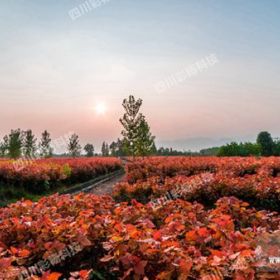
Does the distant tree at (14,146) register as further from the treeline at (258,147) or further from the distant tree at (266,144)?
the distant tree at (266,144)

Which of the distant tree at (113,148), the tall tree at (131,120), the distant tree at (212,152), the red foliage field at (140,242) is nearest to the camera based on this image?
the red foliage field at (140,242)

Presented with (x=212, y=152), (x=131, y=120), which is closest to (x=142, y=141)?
(x=131, y=120)

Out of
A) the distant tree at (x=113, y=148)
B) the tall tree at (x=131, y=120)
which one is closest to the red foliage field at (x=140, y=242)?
the tall tree at (x=131, y=120)

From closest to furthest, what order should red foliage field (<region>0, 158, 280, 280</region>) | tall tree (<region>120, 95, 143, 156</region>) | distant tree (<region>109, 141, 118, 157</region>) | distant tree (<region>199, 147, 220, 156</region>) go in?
red foliage field (<region>0, 158, 280, 280</region>) < tall tree (<region>120, 95, 143, 156</region>) < distant tree (<region>199, 147, 220, 156</region>) < distant tree (<region>109, 141, 118, 157</region>)

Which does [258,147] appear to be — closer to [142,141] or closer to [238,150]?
[238,150]

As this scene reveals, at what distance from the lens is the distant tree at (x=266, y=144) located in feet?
148

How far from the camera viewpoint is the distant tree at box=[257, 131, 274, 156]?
148ft

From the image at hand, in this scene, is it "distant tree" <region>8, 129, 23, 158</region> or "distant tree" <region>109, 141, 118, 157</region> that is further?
"distant tree" <region>109, 141, 118, 157</region>

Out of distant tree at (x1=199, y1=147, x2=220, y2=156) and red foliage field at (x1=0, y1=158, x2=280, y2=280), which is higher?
distant tree at (x1=199, y1=147, x2=220, y2=156)

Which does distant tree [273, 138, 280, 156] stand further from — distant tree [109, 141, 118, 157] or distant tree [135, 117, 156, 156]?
distant tree [109, 141, 118, 157]

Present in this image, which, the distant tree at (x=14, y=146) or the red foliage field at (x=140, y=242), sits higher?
the distant tree at (x=14, y=146)

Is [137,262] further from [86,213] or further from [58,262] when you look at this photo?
[86,213]

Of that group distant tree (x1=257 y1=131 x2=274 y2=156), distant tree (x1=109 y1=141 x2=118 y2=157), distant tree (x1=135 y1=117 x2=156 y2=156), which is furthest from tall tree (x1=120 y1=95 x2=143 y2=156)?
distant tree (x1=109 y1=141 x2=118 y2=157)

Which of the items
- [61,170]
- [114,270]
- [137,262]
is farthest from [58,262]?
[61,170]
